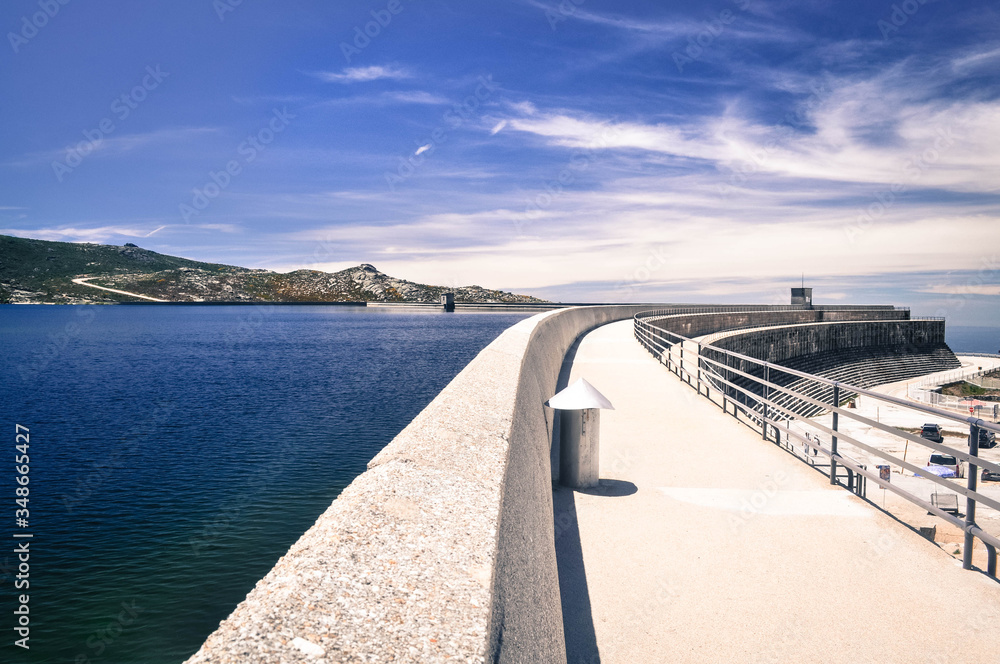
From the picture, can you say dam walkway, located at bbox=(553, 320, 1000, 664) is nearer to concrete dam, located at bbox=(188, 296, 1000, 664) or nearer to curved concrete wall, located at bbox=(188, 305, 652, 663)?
concrete dam, located at bbox=(188, 296, 1000, 664)

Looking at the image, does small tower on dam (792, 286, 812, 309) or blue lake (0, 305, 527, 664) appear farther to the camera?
small tower on dam (792, 286, 812, 309)

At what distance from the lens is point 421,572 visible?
82.9 inches

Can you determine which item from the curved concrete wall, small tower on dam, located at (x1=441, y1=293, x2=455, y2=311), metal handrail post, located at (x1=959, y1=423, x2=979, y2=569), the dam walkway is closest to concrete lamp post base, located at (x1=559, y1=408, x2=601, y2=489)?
the dam walkway

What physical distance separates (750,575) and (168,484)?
13.1 m

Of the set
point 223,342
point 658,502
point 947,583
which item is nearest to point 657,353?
point 658,502

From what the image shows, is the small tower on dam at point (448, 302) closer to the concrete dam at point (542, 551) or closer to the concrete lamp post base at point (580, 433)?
the concrete dam at point (542, 551)

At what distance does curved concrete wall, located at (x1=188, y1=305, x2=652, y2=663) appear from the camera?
169cm

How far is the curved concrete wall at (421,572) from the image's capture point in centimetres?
169

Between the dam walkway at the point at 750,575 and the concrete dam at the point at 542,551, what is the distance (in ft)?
0.07

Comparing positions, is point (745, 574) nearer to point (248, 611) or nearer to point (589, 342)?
point (248, 611)

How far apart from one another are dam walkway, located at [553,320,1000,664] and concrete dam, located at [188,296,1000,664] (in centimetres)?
2

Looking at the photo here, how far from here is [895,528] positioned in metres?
5.34

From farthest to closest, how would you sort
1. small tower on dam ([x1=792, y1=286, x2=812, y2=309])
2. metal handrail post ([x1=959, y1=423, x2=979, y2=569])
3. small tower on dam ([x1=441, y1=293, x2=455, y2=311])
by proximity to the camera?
1. small tower on dam ([x1=441, y1=293, x2=455, y2=311])
2. small tower on dam ([x1=792, y1=286, x2=812, y2=309])
3. metal handrail post ([x1=959, y1=423, x2=979, y2=569])

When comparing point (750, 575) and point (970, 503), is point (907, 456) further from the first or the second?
point (750, 575)
